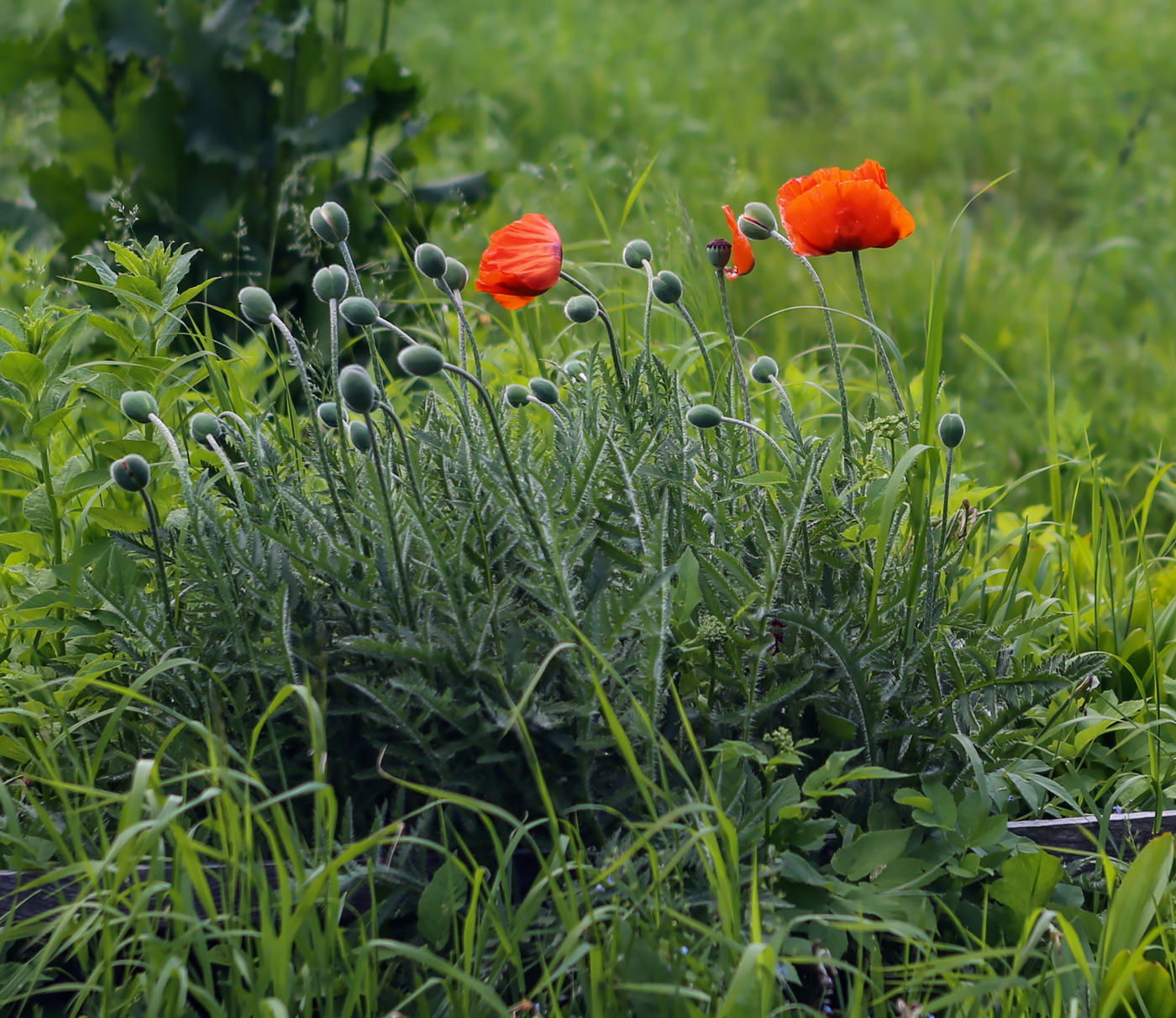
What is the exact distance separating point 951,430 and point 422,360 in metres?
0.58

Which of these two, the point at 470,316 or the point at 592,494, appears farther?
the point at 470,316

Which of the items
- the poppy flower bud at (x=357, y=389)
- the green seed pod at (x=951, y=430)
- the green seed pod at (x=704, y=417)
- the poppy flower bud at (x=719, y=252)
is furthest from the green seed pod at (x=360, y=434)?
the green seed pod at (x=951, y=430)

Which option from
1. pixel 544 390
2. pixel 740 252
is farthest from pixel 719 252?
pixel 544 390

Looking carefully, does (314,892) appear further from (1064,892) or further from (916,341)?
(916,341)

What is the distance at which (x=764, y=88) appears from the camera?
5141mm

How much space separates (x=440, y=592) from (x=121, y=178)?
1925 millimetres

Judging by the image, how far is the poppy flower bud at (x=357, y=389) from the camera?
1019 millimetres

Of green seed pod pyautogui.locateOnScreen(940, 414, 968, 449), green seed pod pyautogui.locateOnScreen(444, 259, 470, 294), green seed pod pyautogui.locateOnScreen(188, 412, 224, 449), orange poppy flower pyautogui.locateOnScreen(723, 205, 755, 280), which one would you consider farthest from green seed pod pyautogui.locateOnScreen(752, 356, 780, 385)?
green seed pod pyautogui.locateOnScreen(188, 412, 224, 449)

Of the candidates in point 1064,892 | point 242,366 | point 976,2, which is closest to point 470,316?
point 242,366

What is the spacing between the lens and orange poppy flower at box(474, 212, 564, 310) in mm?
1292

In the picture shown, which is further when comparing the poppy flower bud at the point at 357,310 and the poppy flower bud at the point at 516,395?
the poppy flower bud at the point at 516,395

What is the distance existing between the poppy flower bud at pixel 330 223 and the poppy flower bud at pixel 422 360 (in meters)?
0.25

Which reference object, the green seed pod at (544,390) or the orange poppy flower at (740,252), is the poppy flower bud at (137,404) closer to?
the green seed pod at (544,390)

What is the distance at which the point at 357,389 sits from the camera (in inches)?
40.4
